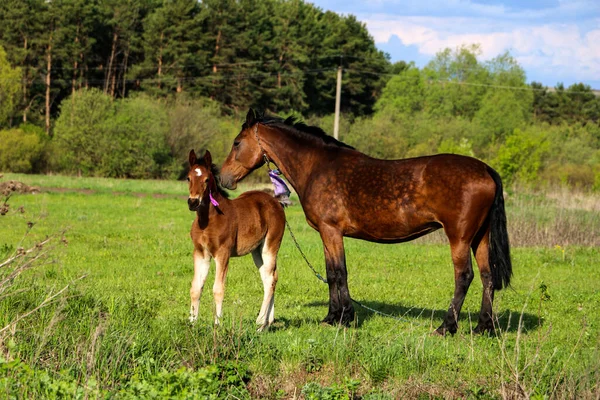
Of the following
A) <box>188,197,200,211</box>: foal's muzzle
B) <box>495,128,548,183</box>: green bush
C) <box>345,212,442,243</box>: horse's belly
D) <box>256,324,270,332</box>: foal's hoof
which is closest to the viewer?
<box>188,197,200,211</box>: foal's muzzle

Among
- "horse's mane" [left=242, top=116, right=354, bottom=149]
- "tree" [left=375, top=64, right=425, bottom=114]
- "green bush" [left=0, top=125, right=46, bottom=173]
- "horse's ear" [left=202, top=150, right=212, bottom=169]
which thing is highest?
"tree" [left=375, top=64, right=425, bottom=114]

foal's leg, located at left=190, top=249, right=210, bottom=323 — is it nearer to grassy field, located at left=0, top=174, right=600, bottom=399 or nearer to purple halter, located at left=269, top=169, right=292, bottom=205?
grassy field, located at left=0, top=174, right=600, bottom=399

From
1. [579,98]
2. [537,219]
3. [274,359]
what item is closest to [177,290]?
[274,359]

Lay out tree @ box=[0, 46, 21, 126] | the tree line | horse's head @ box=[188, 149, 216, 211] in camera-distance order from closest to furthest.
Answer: horse's head @ box=[188, 149, 216, 211]
tree @ box=[0, 46, 21, 126]
the tree line

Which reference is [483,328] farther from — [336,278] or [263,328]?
[263,328]

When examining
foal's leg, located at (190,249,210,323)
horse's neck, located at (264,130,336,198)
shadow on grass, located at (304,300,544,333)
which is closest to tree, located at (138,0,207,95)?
shadow on grass, located at (304,300,544,333)

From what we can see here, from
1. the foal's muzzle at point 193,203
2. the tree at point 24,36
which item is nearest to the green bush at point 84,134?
the tree at point 24,36

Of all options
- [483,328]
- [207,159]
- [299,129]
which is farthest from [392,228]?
[207,159]

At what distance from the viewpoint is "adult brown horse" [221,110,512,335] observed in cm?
909

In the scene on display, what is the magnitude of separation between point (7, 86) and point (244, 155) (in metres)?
54.2

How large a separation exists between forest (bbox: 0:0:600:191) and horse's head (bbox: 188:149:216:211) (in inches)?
1410

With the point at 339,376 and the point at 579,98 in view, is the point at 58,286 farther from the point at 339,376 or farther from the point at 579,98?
the point at 579,98

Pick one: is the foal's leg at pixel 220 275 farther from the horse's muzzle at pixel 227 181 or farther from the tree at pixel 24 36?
the tree at pixel 24 36

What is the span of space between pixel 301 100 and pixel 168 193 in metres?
34.8
